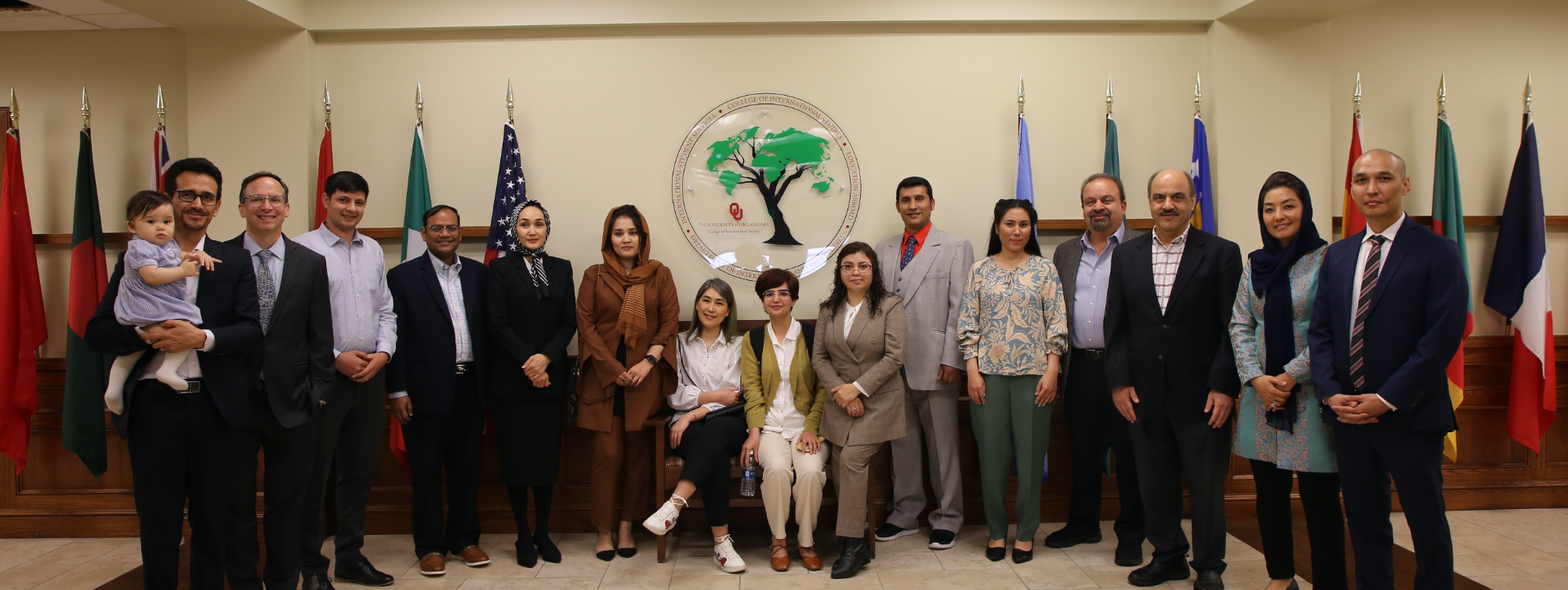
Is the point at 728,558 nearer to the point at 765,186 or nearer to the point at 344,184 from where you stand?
the point at 765,186

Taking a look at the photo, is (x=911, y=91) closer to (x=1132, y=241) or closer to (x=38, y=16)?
(x=1132, y=241)

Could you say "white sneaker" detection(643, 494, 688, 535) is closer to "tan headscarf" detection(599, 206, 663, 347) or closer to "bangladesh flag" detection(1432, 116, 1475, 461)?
"tan headscarf" detection(599, 206, 663, 347)

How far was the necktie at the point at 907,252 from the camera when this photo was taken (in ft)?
11.8

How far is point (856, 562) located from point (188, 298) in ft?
8.16

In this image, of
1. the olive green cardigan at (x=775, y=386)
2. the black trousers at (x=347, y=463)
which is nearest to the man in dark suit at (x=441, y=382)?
the black trousers at (x=347, y=463)

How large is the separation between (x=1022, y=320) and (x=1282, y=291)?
960 mm

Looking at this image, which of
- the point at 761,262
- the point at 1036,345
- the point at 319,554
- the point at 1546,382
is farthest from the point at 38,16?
the point at 1546,382

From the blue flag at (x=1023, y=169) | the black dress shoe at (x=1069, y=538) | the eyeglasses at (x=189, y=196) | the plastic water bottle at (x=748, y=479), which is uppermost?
the blue flag at (x=1023, y=169)

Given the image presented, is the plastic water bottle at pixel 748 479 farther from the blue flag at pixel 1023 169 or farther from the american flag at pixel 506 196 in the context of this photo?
the blue flag at pixel 1023 169

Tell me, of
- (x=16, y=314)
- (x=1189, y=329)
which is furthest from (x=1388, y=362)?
(x=16, y=314)

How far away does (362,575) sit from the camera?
312cm

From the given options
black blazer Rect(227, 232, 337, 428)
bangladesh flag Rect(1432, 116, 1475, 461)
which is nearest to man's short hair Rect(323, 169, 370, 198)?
black blazer Rect(227, 232, 337, 428)

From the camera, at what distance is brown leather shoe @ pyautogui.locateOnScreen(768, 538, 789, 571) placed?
322 centimetres

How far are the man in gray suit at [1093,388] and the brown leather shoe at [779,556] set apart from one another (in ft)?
3.96
